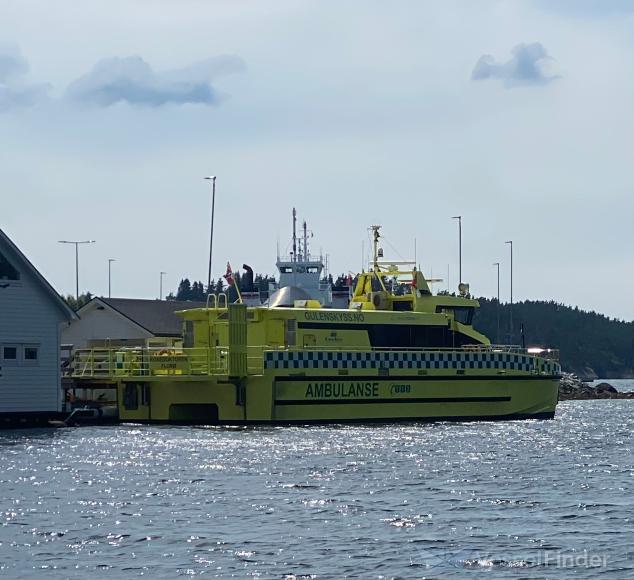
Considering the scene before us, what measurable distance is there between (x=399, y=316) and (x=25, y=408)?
11.5 metres

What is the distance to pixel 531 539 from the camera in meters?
18.1

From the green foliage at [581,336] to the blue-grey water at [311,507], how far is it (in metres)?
130

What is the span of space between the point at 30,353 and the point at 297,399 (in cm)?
725

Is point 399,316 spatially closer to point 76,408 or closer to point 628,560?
point 76,408

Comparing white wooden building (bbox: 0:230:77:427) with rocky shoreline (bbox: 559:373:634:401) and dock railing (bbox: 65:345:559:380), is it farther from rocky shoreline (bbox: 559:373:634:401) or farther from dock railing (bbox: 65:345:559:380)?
rocky shoreline (bbox: 559:373:634:401)

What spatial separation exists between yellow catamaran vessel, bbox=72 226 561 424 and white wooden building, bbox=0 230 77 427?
9.33 feet

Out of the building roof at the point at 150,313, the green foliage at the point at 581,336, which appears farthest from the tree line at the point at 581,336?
the building roof at the point at 150,313

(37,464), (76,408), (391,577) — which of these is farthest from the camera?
(76,408)

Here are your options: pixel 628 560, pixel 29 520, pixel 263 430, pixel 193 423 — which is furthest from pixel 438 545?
pixel 193 423

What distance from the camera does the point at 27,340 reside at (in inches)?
1355

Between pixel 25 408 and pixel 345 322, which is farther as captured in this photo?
pixel 345 322

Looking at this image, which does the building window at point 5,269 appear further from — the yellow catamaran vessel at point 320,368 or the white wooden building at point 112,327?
the white wooden building at point 112,327

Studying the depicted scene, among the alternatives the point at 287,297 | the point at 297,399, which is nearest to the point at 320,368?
the point at 297,399

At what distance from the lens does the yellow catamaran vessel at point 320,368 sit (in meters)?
37.0
